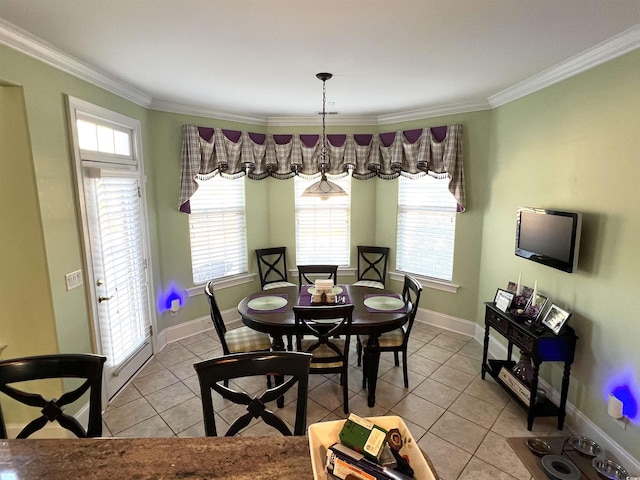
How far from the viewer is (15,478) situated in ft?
3.33

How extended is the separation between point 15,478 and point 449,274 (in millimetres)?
4119

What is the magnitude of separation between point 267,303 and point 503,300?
210 centimetres

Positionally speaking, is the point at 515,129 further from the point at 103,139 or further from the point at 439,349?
the point at 103,139

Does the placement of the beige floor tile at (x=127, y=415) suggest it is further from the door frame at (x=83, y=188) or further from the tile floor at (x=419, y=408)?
the door frame at (x=83, y=188)

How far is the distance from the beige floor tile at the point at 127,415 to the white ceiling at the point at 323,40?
8.84 feet

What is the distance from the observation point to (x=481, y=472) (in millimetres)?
2180

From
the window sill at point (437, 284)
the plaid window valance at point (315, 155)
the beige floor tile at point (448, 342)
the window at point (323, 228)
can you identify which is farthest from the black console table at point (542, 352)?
the window at point (323, 228)

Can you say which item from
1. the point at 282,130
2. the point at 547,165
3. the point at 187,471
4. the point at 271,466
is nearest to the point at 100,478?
the point at 187,471

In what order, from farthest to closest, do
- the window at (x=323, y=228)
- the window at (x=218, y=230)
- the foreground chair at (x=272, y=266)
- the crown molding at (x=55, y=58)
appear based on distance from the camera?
the window at (x=323, y=228) < the foreground chair at (x=272, y=266) < the window at (x=218, y=230) < the crown molding at (x=55, y=58)

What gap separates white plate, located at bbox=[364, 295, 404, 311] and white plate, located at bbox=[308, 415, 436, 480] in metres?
2.02

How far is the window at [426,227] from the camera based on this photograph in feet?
13.8

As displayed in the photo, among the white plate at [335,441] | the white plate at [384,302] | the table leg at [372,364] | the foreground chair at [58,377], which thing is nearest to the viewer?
the white plate at [335,441]

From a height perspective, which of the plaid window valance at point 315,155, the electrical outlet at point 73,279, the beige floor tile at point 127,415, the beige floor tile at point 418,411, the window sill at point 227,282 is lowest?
the beige floor tile at point 418,411

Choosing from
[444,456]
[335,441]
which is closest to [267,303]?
[444,456]
